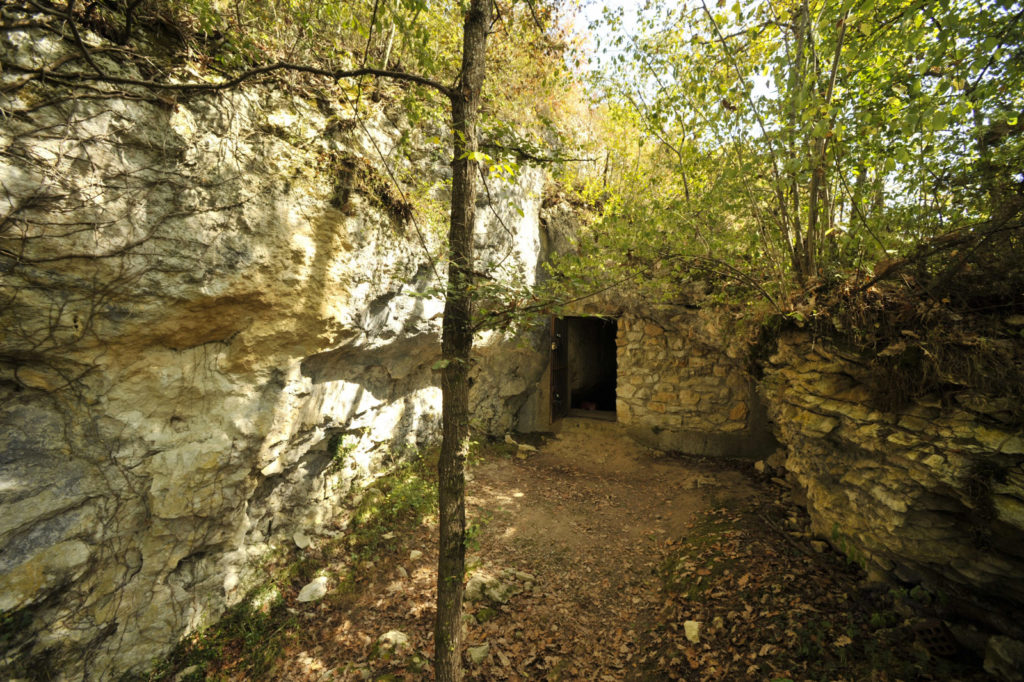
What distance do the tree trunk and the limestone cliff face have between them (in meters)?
0.42

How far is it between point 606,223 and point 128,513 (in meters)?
6.25

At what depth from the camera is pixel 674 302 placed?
23.8ft

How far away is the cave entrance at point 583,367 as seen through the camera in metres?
9.07

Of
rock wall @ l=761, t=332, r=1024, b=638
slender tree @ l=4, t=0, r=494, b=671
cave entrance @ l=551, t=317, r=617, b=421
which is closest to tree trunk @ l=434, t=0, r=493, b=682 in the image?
slender tree @ l=4, t=0, r=494, b=671

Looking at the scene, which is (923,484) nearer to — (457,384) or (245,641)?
(457,384)

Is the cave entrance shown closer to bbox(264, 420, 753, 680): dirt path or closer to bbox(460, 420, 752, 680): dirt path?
bbox(460, 420, 752, 680): dirt path

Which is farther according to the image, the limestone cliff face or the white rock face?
the white rock face

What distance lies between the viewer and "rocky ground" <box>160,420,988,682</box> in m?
3.07

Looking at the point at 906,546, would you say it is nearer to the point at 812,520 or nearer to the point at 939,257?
the point at 812,520

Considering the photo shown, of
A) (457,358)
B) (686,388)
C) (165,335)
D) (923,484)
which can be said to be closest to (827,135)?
(923,484)

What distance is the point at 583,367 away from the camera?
10.4 meters

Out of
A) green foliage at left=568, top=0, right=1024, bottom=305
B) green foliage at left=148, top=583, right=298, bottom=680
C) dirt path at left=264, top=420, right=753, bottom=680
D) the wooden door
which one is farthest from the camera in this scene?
the wooden door

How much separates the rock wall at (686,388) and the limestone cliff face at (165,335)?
16.7ft

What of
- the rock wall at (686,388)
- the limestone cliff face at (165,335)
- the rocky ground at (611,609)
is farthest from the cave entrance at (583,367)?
the limestone cliff face at (165,335)
